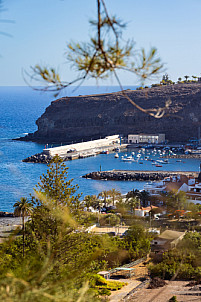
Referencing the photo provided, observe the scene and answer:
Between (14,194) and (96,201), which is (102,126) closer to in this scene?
(14,194)

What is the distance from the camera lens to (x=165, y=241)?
15.0 meters

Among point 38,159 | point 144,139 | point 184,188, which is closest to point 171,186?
point 184,188

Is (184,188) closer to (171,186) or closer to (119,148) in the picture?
(171,186)

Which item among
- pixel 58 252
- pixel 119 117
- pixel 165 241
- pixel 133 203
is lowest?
pixel 165 241

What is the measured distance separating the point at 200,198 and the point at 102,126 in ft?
127

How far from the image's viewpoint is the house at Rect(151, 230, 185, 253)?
47.9 feet

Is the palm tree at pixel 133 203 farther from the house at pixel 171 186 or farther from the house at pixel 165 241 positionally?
the house at pixel 165 241

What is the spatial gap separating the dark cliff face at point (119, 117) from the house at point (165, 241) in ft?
136

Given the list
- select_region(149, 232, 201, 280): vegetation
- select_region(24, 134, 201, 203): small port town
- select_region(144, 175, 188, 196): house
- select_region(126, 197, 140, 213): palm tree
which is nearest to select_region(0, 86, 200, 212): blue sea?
select_region(24, 134, 201, 203): small port town

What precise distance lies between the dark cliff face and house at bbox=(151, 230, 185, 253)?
41324 millimetres

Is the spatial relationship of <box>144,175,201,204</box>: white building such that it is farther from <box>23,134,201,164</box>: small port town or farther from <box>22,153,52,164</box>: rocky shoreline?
<box>22,153,52,164</box>: rocky shoreline

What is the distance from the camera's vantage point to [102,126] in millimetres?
60938

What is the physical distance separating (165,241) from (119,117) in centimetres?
4570

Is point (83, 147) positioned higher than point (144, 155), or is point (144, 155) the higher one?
point (83, 147)
